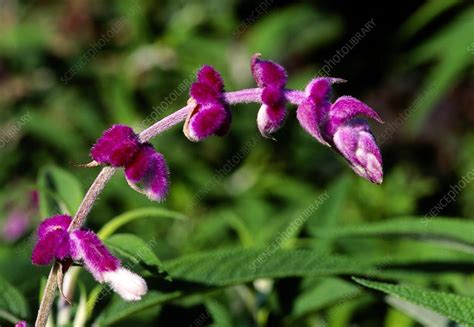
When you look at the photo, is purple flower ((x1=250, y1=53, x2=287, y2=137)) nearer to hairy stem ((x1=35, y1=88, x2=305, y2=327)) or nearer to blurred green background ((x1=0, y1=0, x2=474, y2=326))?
hairy stem ((x1=35, y1=88, x2=305, y2=327))

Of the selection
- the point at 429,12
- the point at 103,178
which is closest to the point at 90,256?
the point at 103,178

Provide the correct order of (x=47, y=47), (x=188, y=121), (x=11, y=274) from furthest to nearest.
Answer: (x=47, y=47) < (x=11, y=274) < (x=188, y=121)

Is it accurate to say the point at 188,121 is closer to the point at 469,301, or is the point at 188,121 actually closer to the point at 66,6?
the point at 469,301

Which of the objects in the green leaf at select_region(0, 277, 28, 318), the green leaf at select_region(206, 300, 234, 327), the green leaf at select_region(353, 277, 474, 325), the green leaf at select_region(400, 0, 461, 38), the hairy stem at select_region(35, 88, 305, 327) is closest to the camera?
the hairy stem at select_region(35, 88, 305, 327)

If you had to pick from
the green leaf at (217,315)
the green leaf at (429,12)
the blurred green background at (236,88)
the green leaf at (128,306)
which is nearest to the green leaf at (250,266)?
the green leaf at (128,306)

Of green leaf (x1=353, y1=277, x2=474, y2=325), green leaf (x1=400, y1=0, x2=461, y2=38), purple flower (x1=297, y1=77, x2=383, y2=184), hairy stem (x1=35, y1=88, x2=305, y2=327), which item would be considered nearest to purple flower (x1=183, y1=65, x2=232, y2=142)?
hairy stem (x1=35, y1=88, x2=305, y2=327)

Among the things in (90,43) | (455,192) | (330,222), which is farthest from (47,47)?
(330,222)

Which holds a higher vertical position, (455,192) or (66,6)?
(66,6)
